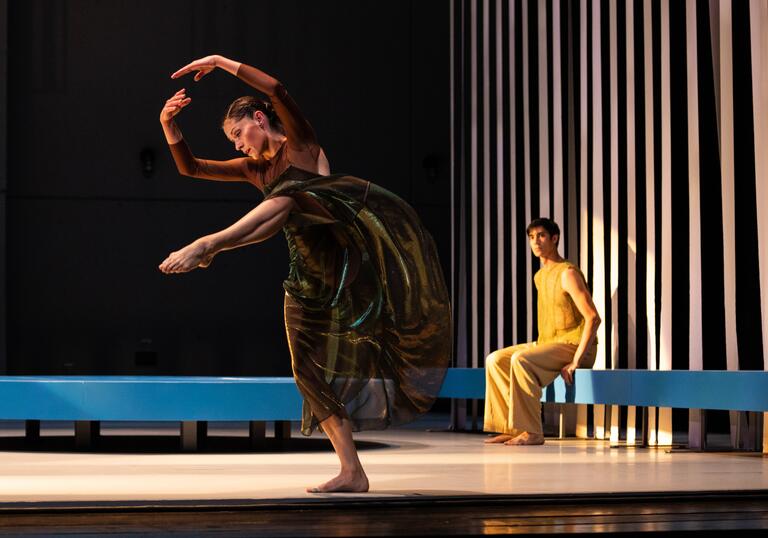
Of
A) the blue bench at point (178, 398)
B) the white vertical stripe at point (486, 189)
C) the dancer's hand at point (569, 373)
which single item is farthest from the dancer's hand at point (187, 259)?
the white vertical stripe at point (486, 189)

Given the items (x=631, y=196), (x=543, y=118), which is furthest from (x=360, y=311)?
(x=543, y=118)

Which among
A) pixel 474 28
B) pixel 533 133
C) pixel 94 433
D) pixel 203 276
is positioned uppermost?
pixel 474 28

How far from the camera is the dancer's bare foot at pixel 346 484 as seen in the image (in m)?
3.54

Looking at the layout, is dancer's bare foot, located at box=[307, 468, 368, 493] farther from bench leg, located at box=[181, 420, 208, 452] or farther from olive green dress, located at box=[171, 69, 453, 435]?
bench leg, located at box=[181, 420, 208, 452]

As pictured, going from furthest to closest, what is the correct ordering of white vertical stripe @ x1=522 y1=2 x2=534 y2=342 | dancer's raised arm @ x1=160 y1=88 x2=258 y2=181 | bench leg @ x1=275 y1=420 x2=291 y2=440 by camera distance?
white vertical stripe @ x1=522 y1=2 x2=534 y2=342 < bench leg @ x1=275 y1=420 x2=291 y2=440 < dancer's raised arm @ x1=160 y1=88 x2=258 y2=181

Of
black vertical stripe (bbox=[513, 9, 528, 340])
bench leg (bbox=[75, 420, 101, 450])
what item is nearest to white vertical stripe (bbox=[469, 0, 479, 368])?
black vertical stripe (bbox=[513, 9, 528, 340])

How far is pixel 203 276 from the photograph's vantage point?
10.3 m

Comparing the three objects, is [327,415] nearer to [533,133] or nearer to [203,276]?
[533,133]

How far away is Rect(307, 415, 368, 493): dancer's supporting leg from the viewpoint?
141 inches

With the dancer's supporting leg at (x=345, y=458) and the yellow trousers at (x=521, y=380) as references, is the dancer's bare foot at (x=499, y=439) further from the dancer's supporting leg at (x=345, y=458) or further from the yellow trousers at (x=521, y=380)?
the dancer's supporting leg at (x=345, y=458)

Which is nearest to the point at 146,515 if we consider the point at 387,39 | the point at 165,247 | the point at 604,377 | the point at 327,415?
the point at 327,415

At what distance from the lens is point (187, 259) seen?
305 centimetres

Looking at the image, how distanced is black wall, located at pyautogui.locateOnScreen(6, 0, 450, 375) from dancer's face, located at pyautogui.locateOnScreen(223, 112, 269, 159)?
21.6ft

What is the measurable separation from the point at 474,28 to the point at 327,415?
569cm
